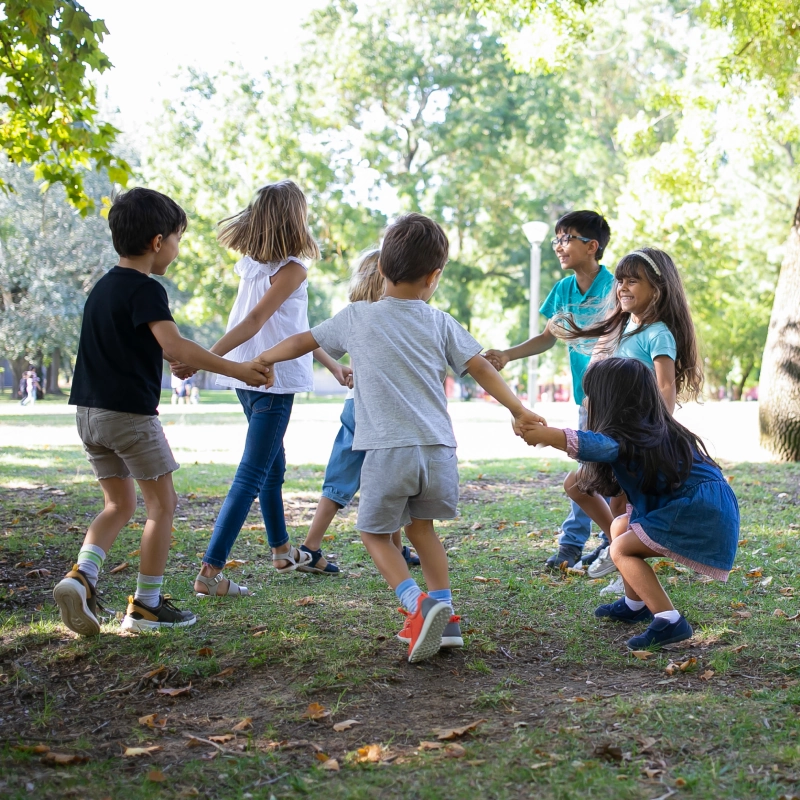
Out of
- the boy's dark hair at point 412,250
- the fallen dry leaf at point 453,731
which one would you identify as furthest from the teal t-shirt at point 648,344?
the fallen dry leaf at point 453,731

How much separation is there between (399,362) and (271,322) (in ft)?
4.09

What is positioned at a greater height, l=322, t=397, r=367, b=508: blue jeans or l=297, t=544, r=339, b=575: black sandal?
l=322, t=397, r=367, b=508: blue jeans

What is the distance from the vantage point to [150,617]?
3881 millimetres

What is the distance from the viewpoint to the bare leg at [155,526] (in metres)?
3.87

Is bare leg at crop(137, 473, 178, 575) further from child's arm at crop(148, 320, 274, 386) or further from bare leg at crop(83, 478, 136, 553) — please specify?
child's arm at crop(148, 320, 274, 386)

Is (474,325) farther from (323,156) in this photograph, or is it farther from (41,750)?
(41,750)

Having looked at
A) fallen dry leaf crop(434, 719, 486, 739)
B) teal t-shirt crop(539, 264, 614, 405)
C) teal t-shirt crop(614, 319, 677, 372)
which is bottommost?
fallen dry leaf crop(434, 719, 486, 739)

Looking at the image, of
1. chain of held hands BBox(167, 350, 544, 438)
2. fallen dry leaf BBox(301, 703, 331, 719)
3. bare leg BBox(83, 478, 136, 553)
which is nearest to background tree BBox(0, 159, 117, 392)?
chain of held hands BBox(167, 350, 544, 438)

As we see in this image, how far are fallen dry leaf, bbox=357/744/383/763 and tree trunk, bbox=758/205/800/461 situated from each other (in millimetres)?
9408

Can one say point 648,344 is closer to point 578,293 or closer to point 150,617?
point 578,293

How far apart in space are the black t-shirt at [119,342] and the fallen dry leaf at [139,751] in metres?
1.50

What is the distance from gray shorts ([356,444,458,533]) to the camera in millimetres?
3518

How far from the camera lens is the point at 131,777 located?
8.32 feet

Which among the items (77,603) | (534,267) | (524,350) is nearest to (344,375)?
(524,350)
